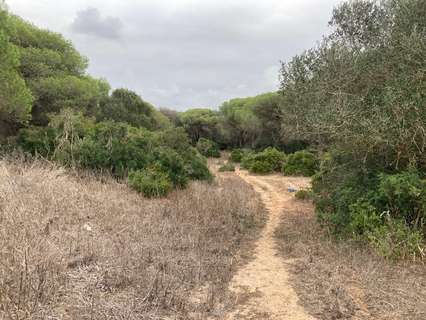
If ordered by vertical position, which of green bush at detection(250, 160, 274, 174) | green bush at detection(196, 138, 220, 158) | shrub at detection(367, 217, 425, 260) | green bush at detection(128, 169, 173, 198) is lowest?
shrub at detection(367, 217, 425, 260)

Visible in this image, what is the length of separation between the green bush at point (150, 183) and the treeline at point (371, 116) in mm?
4459

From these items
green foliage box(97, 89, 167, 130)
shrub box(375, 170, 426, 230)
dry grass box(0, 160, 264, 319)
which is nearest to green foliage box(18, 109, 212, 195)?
dry grass box(0, 160, 264, 319)

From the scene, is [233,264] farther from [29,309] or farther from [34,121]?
[34,121]

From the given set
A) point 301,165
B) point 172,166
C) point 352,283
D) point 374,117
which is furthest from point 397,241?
point 301,165

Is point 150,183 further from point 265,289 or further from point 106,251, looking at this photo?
point 265,289

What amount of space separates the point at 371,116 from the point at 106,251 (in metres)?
5.45

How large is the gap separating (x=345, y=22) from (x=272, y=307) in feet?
25.4

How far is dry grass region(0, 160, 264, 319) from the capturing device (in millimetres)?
4262

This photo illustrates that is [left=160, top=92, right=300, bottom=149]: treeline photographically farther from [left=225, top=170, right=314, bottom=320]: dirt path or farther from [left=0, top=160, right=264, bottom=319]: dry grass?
[left=225, top=170, right=314, bottom=320]: dirt path

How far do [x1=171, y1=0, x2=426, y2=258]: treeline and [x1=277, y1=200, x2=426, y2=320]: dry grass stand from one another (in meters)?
0.52

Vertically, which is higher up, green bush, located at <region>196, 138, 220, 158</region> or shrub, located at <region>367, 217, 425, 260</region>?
green bush, located at <region>196, 138, 220, 158</region>

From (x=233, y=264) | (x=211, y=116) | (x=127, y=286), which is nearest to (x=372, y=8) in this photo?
(x=233, y=264)

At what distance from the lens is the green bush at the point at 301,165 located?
22.4 meters

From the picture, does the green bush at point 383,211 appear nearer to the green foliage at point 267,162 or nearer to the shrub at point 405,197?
the shrub at point 405,197
